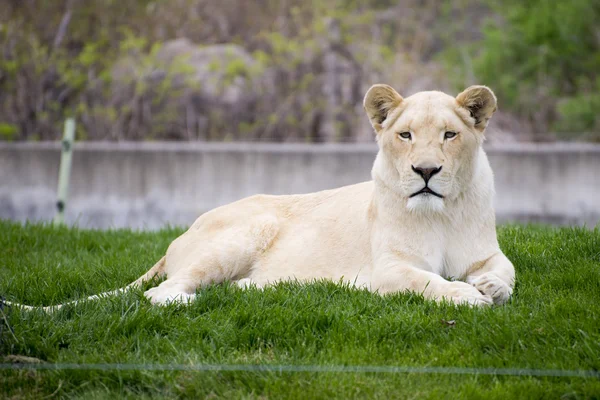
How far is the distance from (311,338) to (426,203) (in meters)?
1.09

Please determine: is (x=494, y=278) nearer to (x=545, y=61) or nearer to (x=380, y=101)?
(x=380, y=101)

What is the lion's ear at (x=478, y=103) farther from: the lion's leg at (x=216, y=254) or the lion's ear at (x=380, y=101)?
the lion's leg at (x=216, y=254)

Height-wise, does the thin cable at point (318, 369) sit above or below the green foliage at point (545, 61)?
below

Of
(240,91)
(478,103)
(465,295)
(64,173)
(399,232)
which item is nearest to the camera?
(465,295)

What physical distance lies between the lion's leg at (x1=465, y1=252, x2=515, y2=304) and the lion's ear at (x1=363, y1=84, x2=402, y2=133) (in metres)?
1.08

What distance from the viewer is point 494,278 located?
427 centimetres

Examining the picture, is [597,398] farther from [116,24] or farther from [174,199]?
[116,24]

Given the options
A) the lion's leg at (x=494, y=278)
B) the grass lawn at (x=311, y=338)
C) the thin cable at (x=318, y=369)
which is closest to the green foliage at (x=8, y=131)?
the grass lawn at (x=311, y=338)

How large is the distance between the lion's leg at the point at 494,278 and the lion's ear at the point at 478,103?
82cm

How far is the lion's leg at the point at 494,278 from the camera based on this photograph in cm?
422

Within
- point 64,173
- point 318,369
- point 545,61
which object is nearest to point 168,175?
point 64,173

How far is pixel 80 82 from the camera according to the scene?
37.8ft

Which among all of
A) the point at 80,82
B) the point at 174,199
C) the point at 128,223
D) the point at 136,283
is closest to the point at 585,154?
the point at 174,199

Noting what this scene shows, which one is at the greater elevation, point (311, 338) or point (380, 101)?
point (380, 101)
